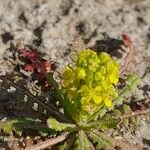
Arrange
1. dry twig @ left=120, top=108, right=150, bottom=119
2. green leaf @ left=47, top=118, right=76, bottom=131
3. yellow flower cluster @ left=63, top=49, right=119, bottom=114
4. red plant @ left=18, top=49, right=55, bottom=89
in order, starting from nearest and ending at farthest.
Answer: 1. yellow flower cluster @ left=63, top=49, right=119, bottom=114
2. green leaf @ left=47, top=118, right=76, bottom=131
3. dry twig @ left=120, top=108, right=150, bottom=119
4. red plant @ left=18, top=49, right=55, bottom=89

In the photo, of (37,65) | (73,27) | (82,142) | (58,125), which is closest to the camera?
(58,125)

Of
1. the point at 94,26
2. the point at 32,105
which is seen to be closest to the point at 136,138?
the point at 32,105

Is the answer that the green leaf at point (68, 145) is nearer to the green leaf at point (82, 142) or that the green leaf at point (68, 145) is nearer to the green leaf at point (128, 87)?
the green leaf at point (82, 142)

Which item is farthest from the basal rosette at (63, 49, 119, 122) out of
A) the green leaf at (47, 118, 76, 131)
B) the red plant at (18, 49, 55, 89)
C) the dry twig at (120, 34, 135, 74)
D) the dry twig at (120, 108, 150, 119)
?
the dry twig at (120, 34, 135, 74)

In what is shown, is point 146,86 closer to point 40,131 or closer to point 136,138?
point 136,138

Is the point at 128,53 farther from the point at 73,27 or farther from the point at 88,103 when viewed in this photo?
the point at 88,103

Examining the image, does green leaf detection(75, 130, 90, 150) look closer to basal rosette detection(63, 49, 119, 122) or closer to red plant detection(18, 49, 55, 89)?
basal rosette detection(63, 49, 119, 122)

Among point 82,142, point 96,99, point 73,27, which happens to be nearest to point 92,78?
point 96,99
